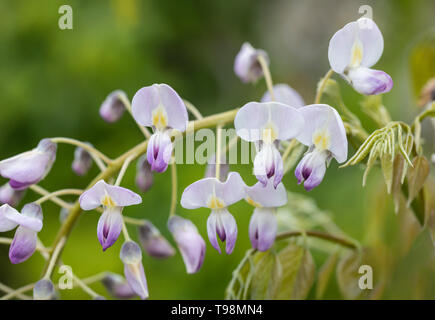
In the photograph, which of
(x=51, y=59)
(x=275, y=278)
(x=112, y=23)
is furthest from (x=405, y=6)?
(x=275, y=278)

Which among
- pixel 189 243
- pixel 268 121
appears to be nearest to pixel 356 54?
pixel 268 121

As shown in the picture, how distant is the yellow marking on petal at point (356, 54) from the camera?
0.55 meters

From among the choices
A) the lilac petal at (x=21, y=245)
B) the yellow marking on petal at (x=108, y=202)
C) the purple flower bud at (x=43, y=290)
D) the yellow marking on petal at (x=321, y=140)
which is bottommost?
the purple flower bud at (x=43, y=290)

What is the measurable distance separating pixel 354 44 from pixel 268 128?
0.12 meters

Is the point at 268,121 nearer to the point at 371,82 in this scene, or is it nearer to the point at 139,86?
the point at 371,82

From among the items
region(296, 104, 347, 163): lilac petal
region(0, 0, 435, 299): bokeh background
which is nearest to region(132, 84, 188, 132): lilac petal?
region(296, 104, 347, 163): lilac petal

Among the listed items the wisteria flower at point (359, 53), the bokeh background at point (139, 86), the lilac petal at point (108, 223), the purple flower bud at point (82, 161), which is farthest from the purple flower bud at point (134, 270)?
the bokeh background at point (139, 86)

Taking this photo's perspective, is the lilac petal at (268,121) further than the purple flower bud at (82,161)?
No

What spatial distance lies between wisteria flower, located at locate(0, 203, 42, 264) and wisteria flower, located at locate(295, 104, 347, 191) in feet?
0.79

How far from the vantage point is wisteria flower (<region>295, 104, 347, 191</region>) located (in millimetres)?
511

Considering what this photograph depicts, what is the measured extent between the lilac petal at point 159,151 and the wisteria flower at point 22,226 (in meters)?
0.12

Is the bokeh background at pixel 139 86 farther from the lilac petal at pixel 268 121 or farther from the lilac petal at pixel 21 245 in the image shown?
the lilac petal at pixel 21 245

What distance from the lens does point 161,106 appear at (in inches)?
21.0
